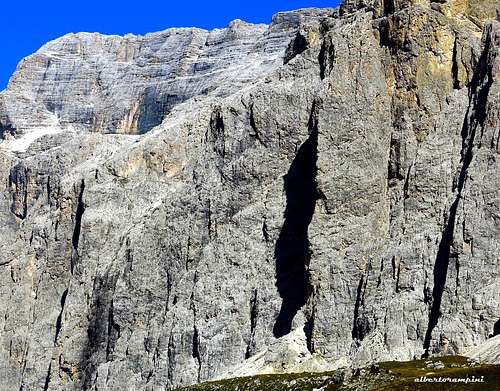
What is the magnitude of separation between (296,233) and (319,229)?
34.6 feet

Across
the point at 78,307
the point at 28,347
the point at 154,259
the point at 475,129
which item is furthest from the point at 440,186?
the point at 28,347

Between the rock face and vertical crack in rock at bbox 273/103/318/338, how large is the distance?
278 millimetres

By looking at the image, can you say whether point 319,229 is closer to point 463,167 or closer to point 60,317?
point 463,167

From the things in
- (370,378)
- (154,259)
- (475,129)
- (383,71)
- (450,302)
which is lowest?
(370,378)

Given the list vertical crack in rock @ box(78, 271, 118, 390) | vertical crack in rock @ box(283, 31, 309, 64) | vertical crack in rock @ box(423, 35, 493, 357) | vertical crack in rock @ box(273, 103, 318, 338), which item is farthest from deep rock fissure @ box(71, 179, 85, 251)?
vertical crack in rock @ box(423, 35, 493, 357)

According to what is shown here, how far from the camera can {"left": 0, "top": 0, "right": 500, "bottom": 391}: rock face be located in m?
123

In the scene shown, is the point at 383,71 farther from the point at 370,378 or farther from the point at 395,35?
the point at 370,378

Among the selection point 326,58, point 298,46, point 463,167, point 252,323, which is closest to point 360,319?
point 252,323

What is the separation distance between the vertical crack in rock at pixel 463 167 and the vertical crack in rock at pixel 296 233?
56.4ft

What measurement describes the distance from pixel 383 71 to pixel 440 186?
723 inches

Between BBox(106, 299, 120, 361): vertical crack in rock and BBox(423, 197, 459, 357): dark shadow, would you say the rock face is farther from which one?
BBox(106, 299, 120, 361): vertical crack in rock

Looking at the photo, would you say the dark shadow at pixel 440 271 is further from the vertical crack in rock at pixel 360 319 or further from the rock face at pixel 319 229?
the vertical crack in rock at pixel 360 319

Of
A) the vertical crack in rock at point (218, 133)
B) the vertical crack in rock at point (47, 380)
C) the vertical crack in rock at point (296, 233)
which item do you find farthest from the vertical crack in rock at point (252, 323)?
the vertical crack in rock at point (47, 380)

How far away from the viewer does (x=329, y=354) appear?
12519 cm
